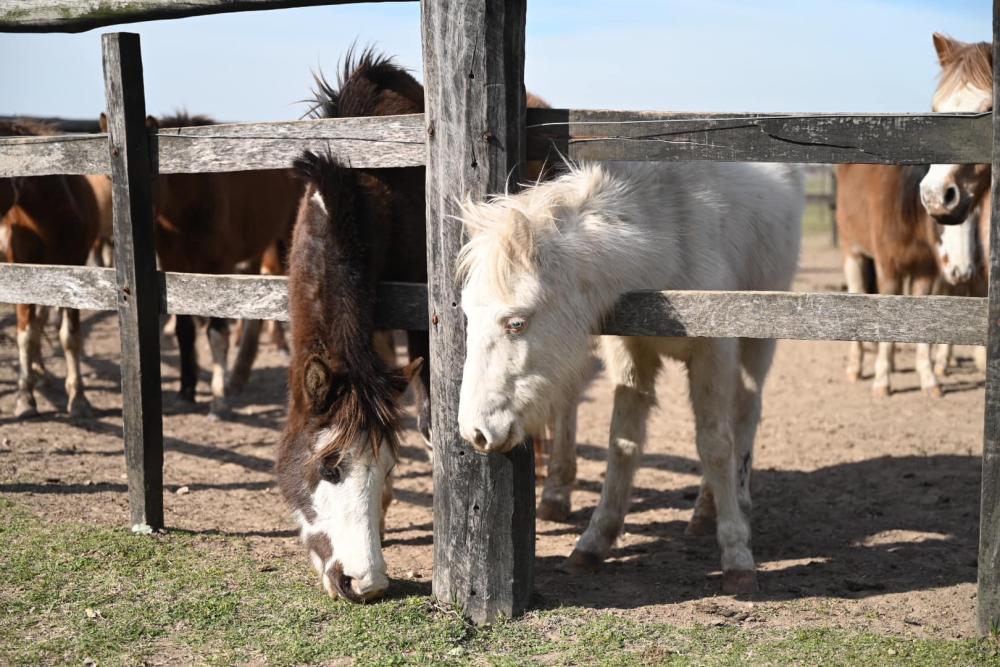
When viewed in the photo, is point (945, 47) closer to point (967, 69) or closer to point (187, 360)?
point (967, 69)

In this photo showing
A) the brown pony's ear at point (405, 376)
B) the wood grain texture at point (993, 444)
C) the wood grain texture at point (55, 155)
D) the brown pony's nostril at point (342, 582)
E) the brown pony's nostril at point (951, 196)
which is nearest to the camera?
the wood grain texture at point (993, 444)

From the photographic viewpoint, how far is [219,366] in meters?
7.44

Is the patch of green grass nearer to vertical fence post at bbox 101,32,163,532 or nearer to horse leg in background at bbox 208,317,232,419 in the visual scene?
vertical fence post at bbox 101,32,163,532

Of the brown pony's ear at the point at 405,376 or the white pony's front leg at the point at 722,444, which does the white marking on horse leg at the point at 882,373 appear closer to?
the white pony's front leg at the point at 722,444

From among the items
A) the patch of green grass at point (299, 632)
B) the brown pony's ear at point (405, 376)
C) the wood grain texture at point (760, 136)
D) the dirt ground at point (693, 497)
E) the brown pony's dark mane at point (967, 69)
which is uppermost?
the brown pony's dark mane at point (967, 69)

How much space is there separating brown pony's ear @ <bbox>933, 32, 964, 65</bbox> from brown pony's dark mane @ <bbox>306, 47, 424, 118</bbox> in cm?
335

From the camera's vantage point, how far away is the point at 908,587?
3789 mm

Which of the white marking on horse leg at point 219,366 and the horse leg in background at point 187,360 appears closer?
the white marking on horse leg at point 219,366

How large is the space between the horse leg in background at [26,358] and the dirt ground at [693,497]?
116 mm

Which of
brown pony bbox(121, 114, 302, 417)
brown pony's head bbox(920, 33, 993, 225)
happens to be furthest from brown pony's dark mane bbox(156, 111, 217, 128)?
brown pony's head bbox(920, 33, 993, 225)

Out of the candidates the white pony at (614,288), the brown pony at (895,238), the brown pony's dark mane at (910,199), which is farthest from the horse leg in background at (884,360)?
the white pony at (614,288)

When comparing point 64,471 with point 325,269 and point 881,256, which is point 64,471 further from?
point 881,256

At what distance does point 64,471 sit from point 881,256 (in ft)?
22.9

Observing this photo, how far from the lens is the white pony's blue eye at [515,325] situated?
3.13 m
